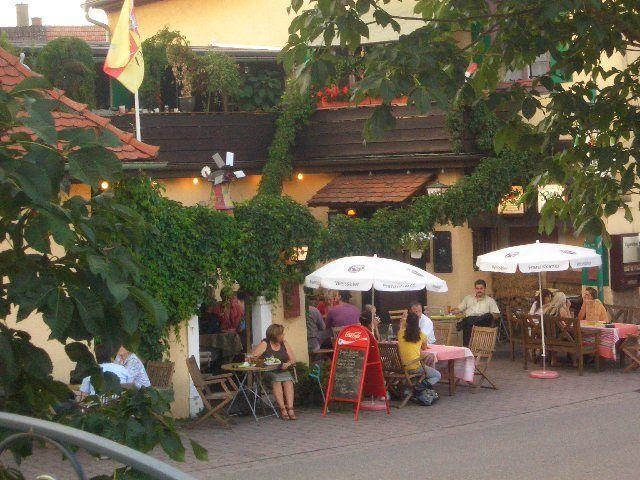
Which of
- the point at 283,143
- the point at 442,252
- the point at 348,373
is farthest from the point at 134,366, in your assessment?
the point at 283,143

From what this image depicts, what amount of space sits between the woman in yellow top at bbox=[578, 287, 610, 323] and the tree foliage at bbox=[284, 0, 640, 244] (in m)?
10.2

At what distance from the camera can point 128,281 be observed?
4.49 m

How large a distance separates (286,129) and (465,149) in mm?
4067

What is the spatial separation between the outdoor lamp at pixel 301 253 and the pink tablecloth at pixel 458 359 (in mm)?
2315

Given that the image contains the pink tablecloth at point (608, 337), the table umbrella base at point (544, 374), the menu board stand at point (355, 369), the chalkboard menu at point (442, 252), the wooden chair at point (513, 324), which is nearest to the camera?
the menu board stand at point (355, 369)

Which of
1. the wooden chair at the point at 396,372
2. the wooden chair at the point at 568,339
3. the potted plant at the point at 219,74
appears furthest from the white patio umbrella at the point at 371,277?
the potted plant at the point at 219,74

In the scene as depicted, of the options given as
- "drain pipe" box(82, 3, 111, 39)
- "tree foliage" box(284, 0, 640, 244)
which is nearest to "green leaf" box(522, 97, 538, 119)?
"tree foliage" box(284, 0, 640, 244)

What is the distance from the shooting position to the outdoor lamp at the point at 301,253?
597 inches

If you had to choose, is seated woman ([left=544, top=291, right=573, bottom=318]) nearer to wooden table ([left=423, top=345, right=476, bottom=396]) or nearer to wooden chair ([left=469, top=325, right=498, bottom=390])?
wooden chair ([left=469, top=325, right=498, bottom=390])

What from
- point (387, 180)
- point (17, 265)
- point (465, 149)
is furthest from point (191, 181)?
point (17, 265)

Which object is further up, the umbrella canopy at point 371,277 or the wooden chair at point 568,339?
the umbrella canopy at point 371,277

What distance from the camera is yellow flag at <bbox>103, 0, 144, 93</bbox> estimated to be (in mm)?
16844

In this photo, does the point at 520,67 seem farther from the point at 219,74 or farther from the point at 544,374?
the point at 219,74

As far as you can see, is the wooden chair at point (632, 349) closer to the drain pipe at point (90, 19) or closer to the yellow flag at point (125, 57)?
the yellow flag at point (125, 57)
